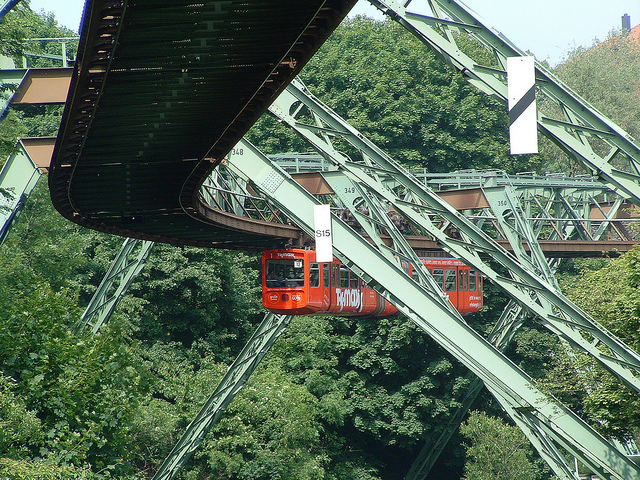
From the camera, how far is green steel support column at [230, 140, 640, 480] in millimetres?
14352

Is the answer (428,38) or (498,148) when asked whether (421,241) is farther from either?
(428,38)

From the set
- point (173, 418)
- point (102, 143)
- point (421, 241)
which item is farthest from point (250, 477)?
point (102, 143)

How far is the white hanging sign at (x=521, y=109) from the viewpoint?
8401mm

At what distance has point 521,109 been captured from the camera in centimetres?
848

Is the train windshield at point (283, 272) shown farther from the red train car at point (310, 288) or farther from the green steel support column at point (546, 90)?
the green steel support column at point (546, 90)

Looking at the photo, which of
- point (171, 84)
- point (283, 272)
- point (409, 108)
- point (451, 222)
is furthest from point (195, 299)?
point (171, 84)

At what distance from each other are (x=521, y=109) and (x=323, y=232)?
7.14 m

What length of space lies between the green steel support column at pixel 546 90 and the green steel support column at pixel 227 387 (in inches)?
580

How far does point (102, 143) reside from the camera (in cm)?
1170

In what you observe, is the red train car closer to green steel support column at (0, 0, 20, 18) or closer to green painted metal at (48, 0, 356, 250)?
green painted metal at (48, 0, 356, 250)

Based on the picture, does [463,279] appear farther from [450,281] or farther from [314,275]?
[314,275]

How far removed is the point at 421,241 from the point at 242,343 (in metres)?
8.75

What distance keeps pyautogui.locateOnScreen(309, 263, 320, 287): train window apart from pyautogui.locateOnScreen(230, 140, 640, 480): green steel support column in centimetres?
1074

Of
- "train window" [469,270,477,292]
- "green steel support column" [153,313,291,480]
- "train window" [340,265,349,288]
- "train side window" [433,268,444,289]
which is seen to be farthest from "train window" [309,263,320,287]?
"train window" [469,270,477,292]
